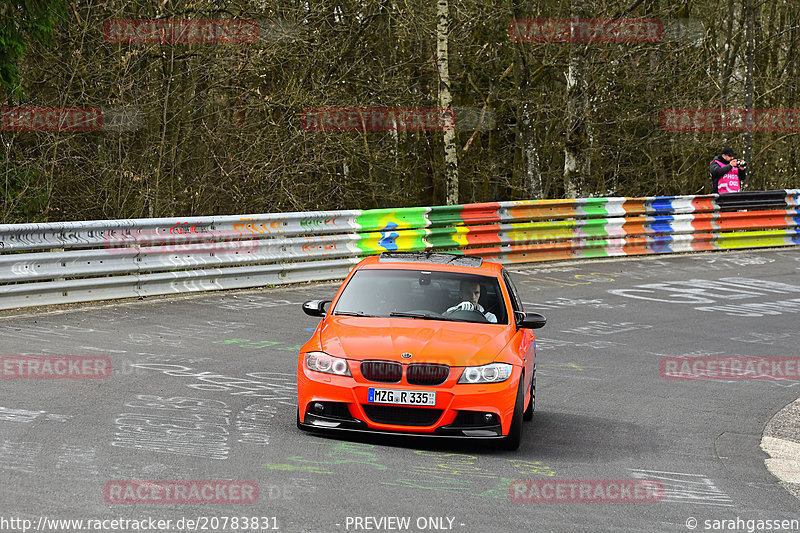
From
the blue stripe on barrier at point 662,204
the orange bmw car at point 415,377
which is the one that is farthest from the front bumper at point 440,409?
the blue stripe on barrier at point 662,204

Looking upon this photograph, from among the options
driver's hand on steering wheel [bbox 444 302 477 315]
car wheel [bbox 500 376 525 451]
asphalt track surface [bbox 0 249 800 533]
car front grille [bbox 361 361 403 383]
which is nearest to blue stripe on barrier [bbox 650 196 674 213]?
asphalt track surface [bbox 0 249 800 533]

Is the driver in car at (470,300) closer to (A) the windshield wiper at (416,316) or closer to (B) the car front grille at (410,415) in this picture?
(A) the windshield wiper at (416,316)

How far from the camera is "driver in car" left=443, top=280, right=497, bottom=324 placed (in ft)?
30.3

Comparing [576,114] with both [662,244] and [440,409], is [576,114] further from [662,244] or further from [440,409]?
[440,409]

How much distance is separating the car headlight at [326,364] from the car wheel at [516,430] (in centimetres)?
119

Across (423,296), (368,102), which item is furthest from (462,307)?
(368,102)

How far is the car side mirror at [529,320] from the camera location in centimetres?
915

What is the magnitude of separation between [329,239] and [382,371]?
33.7ft

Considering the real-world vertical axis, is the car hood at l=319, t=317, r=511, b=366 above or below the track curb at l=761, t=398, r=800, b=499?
above

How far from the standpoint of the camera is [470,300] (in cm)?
941

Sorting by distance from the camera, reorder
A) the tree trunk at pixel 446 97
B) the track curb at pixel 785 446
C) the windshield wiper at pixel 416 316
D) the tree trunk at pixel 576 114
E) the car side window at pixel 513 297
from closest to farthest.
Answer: the track curb at pixel 785 446 → the windshield wiper at pixel 416 316 → the car side window at pixel 513 297 → the tree trunk at pixel 446 97 → the tree trunk at pixel 576 114

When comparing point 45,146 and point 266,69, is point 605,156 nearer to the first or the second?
point 266,69

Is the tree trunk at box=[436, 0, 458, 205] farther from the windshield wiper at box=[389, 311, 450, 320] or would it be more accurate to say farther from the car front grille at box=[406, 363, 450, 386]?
the car front grille at box=[406, 363, 450, 386]

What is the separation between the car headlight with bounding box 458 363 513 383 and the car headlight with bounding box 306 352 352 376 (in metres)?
0.82
